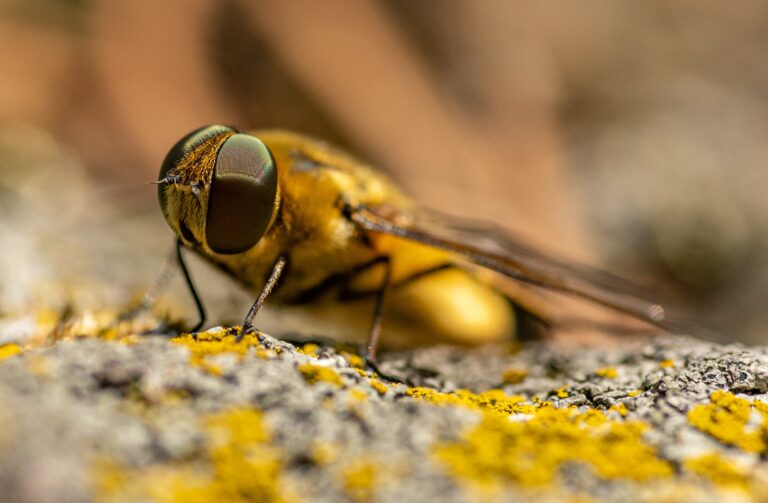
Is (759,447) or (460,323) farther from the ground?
(759,447)

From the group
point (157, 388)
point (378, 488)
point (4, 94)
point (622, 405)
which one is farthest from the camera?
point (4, 94)

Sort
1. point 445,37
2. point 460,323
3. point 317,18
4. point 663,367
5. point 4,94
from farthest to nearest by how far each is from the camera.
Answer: point 445,37
point 317,18
point 4,94
point 460,323
point 663,367

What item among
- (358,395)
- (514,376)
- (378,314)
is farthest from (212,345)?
(514,376)

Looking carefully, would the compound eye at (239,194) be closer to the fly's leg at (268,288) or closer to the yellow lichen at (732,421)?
the fly's leg at (268,288)

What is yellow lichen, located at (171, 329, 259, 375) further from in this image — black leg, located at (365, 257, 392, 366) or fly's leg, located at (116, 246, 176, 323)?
fly's leg, located at (116, 246, 176, 323)

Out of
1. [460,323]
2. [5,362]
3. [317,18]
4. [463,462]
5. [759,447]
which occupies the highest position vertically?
[317,18]

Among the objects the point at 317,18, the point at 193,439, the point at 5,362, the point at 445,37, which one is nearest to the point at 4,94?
the point at 317,18

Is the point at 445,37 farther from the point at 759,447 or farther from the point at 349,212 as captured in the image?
the point at 759,447

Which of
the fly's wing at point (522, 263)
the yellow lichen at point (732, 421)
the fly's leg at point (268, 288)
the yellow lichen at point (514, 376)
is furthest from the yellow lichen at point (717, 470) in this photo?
the fly's leg at point (268, 288)
